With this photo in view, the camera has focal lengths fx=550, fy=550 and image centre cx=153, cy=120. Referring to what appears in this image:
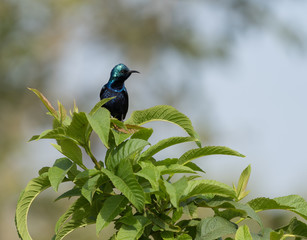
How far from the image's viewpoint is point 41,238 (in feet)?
48.9

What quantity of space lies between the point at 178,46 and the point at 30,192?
51.6 ft

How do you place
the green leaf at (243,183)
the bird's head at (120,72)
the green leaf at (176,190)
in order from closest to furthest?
the green leaf at (176,190) < the green leaf at (243,183) < the bird's head at (120,72)

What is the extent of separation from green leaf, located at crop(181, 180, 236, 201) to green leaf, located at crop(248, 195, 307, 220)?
0.15m

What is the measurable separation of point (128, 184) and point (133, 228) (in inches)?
6.7

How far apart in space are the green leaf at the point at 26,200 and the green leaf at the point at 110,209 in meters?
0.28

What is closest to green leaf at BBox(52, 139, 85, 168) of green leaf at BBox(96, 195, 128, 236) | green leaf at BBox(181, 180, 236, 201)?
green leaf at BBox(96, 195, 128, 236)

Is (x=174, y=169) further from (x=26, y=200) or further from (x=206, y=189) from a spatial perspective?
(x=26, y=200)

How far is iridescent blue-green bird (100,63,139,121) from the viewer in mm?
3268

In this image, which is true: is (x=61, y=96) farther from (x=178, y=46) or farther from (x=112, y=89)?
(x=112, y=89)

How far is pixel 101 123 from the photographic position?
1921 millimetres

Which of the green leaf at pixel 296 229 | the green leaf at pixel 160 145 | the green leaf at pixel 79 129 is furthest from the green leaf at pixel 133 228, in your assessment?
the green leaf at pixel 296 229

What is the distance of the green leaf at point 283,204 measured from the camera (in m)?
2.09

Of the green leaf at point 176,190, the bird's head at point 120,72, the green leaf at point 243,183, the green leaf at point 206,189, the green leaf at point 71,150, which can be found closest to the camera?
the green leaf at point 176,190

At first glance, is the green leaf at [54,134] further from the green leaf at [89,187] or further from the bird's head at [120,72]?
the bird's head at [120,72]
